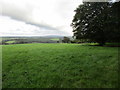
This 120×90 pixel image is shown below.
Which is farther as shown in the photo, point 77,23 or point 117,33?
point 77,23

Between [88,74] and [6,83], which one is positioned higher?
[88,74]

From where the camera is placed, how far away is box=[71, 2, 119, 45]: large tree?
10109 millimetres

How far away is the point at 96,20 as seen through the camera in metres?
11.0

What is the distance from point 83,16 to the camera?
1223cm

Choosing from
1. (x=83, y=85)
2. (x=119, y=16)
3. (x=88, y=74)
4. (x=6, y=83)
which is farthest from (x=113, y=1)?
(x=6, y=83)

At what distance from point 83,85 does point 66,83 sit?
71cm

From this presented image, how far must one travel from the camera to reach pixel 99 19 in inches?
423

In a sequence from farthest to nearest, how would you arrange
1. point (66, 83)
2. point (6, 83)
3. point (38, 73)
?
point (38, 73) → point (6, 83) → point (66, 83)

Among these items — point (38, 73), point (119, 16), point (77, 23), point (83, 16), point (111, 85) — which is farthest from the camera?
point (77, 23)

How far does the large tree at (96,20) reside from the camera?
10.1 metres

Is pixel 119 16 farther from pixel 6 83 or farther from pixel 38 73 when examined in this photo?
pixel 6 83

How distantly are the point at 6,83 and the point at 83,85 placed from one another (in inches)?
142

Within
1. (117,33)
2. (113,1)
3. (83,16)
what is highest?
(113,1)

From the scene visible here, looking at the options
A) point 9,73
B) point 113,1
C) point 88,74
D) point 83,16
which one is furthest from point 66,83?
point 113,1
